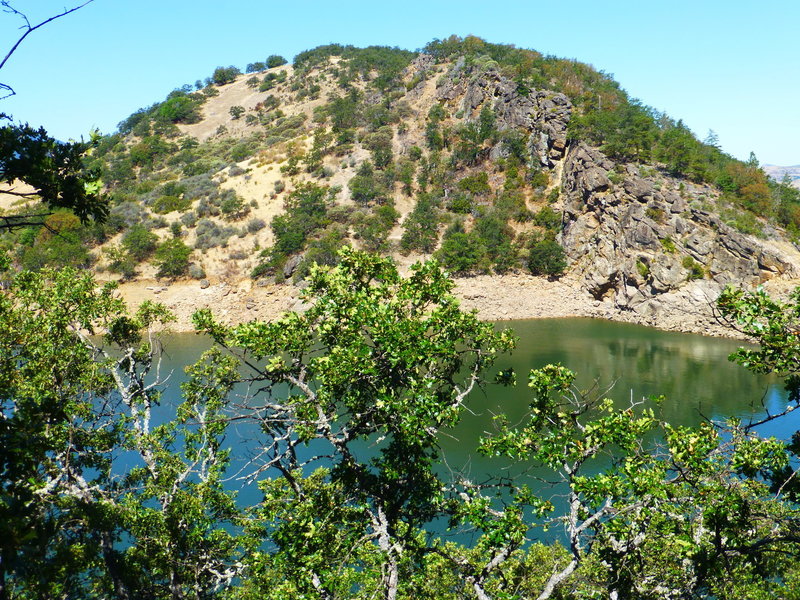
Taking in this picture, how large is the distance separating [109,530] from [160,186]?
6227 centimetres

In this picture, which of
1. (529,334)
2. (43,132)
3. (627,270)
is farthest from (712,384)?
(43,132)

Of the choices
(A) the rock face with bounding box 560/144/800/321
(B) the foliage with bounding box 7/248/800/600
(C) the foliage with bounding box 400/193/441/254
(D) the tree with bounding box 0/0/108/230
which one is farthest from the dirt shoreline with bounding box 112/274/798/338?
(D) the tree with bounding box 0/0/108/230

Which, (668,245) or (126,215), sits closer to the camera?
(668,245)

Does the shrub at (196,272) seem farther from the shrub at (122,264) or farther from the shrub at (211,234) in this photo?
the shrub at (122,264)

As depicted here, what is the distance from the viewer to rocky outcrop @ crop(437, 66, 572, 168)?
5981cm

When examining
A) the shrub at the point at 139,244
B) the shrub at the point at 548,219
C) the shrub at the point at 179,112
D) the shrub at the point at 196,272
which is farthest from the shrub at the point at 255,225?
the shrub at the point at 179,112

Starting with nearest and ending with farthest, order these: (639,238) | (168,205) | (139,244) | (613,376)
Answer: (613,376), (639,238), (139,244), (168,205)

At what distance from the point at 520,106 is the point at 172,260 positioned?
140 ft

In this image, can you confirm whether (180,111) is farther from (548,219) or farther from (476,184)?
(548,219)

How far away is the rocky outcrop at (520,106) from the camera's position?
59812 mm

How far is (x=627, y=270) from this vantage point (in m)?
49.2

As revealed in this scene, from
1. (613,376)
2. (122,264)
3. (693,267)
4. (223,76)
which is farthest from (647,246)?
(223,76)

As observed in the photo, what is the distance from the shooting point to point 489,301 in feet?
166

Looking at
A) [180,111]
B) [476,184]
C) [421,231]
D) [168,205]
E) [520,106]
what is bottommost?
[421,231]
